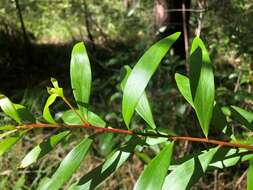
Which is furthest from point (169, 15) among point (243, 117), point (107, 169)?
point (107, 169)

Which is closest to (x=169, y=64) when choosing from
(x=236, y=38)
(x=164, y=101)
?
(x=164, y=101)

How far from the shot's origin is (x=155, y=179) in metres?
0.88

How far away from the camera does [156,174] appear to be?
88cm

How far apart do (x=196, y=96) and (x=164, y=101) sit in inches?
87.7

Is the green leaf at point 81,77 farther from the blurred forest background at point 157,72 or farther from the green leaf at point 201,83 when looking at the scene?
the blurred forest background at point 157,72

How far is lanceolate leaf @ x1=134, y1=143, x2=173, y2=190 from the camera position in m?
0.87

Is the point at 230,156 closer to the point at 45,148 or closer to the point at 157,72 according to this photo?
the point at 45,148

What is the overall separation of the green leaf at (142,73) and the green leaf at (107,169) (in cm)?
6

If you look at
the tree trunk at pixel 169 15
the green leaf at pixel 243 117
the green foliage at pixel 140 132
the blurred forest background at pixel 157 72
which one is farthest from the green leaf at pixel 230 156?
the tree trunk at pixel 169 15

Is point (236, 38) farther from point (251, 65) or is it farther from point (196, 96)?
point (196, 96)

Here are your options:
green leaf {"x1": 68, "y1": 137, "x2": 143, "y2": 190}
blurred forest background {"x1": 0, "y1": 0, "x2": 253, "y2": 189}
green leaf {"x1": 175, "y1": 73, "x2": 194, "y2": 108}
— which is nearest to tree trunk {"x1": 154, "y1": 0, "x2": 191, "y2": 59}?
blurred forest background {"x1": 0, "y1": 0, "x2": 253, "y2": 189}

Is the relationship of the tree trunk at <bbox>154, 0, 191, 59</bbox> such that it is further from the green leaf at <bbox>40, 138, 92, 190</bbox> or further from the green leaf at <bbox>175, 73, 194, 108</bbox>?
the green leaf at <bbox>40, 138, 92, 190</bbox>

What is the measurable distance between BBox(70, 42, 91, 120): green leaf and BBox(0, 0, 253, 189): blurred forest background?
51 cm

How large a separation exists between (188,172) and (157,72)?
237 cm
